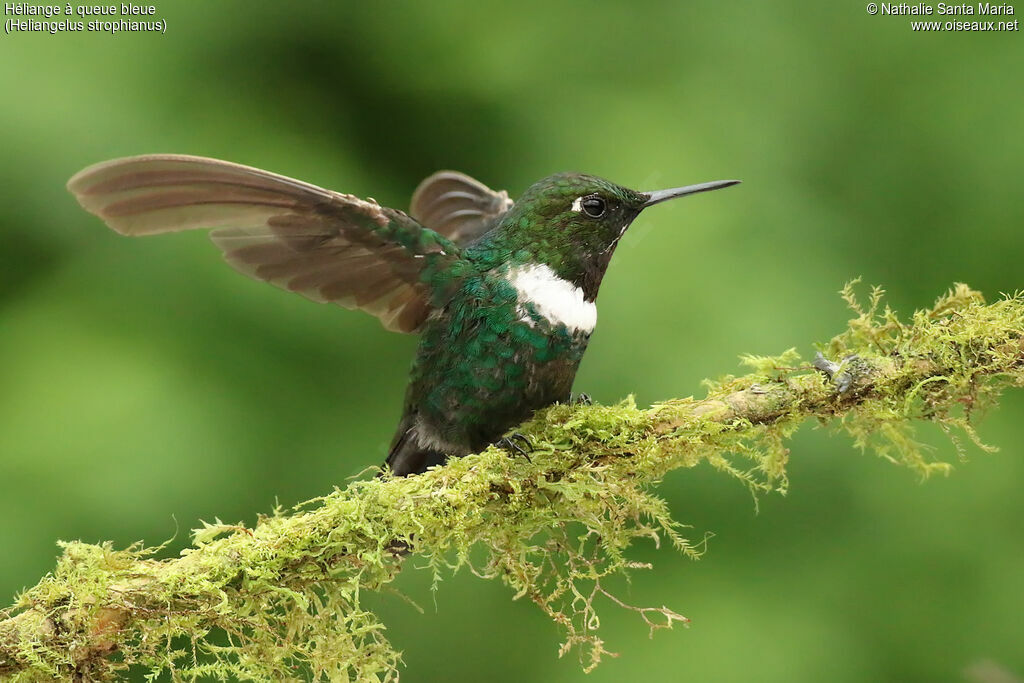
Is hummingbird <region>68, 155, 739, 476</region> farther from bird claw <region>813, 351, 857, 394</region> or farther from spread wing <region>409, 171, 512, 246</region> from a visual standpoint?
spread wing <region>409, 171, 512, 246</region>

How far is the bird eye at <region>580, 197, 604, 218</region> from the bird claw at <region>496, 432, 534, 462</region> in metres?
0.75

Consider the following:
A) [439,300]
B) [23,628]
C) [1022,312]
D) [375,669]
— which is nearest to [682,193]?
[439,300]

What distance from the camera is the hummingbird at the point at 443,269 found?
2754 mm

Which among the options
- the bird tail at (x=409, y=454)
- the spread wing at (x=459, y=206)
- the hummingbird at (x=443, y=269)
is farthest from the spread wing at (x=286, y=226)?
the spread wing at (x=459, y=206)

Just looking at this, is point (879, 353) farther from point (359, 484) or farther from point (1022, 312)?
point (359, 484)

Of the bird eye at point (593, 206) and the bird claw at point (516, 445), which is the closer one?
the bird claw at point (516, 445)

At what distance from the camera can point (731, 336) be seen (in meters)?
3.95

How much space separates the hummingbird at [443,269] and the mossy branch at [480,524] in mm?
204

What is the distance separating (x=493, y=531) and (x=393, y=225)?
2.93 feet

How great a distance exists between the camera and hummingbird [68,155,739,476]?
9.04 feet

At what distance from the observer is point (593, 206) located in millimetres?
3045

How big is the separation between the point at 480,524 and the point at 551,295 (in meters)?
0.72

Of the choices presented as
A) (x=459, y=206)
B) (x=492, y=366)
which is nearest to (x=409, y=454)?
(x=492, y=366)

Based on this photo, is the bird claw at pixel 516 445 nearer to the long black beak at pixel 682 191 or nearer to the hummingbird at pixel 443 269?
the hummingbird at pixel 443 269
